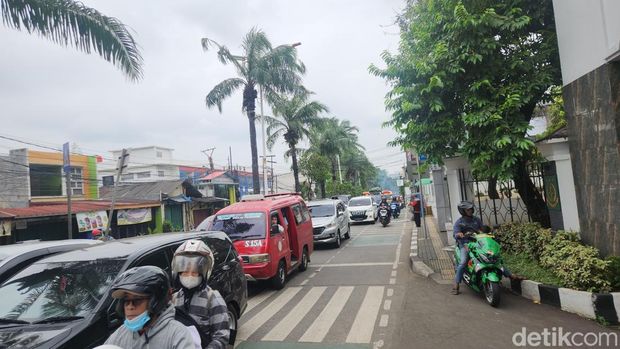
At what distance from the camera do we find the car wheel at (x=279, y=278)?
339 inches

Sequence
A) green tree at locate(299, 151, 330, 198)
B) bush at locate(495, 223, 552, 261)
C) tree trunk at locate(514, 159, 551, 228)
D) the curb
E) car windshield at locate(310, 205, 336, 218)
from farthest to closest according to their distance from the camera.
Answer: green tree at locate(299, 151, 330, 198), car windshield at locate(310, 205, 336, 218), tree trunk at locate(514, 159, 551, 228), bush at locate(495, 223, 552, 261), the curb

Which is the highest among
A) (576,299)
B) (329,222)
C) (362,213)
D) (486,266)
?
(329,222)

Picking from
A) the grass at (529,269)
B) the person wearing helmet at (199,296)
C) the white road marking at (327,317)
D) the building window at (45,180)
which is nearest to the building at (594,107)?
the grass at (529,269)

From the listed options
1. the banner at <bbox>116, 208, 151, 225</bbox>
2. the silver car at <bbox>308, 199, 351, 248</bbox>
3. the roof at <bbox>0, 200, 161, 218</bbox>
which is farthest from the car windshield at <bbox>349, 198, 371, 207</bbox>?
the roof at <bbox>0, 200, 161, 218</bbox>

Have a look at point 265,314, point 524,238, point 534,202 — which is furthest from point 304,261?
point 534,202

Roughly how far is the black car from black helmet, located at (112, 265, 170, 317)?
1344 millimetres

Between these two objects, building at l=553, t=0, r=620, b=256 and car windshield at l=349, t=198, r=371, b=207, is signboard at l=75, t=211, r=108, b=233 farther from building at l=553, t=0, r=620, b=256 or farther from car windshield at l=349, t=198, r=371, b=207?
building at l=553, t=0, r=620, b=256

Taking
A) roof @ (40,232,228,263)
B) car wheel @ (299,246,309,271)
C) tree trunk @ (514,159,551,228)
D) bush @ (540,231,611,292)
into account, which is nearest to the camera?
roof @ (40,232,228,263)

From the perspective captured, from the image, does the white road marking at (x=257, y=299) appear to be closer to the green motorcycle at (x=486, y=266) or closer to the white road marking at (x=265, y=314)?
the white road marking at (x=265, y=314)

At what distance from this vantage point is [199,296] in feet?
9.37

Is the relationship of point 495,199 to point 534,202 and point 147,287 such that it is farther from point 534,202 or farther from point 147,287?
point 147,287

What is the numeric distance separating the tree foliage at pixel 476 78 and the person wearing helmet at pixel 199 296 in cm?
605

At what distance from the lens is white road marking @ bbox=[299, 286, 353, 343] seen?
5.49 m

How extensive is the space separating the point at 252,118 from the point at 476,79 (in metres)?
11.5
